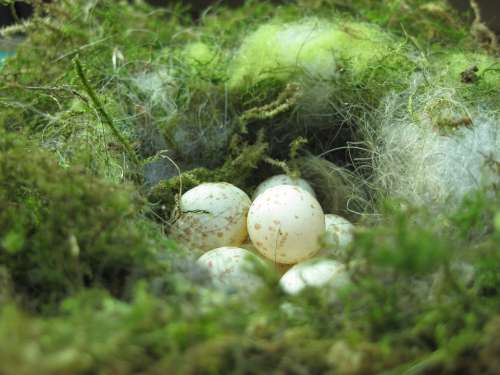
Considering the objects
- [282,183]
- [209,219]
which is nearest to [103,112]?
[209,219]

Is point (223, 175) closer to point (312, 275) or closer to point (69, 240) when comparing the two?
point (312, 275)

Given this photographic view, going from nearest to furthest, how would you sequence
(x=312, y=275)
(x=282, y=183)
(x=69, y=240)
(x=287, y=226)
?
1. (x=69, y=240)
2. (x=312, y=275)
3. (x=287, y=226)
4. (x=282, y=183)

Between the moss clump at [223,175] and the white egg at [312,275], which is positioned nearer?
the white egg at [312,275]

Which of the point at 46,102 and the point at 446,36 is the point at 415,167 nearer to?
the point at 446,36

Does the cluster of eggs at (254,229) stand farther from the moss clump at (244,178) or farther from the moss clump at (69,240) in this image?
the moss clump at (69,240)

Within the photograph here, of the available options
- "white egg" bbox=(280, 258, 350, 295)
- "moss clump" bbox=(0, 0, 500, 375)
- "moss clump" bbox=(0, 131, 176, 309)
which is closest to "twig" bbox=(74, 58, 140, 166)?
"moss clump" bbox=(0, 0, 500, 375)

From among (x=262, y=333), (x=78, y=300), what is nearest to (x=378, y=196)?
(x=262, y=333)

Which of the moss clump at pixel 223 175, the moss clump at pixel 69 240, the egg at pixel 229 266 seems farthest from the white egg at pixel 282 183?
the moss clump at pixel 69 240

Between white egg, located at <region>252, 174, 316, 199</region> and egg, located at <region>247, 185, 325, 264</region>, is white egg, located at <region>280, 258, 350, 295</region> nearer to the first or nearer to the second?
egg, located at <region>247, 185, 325, 264</region>
